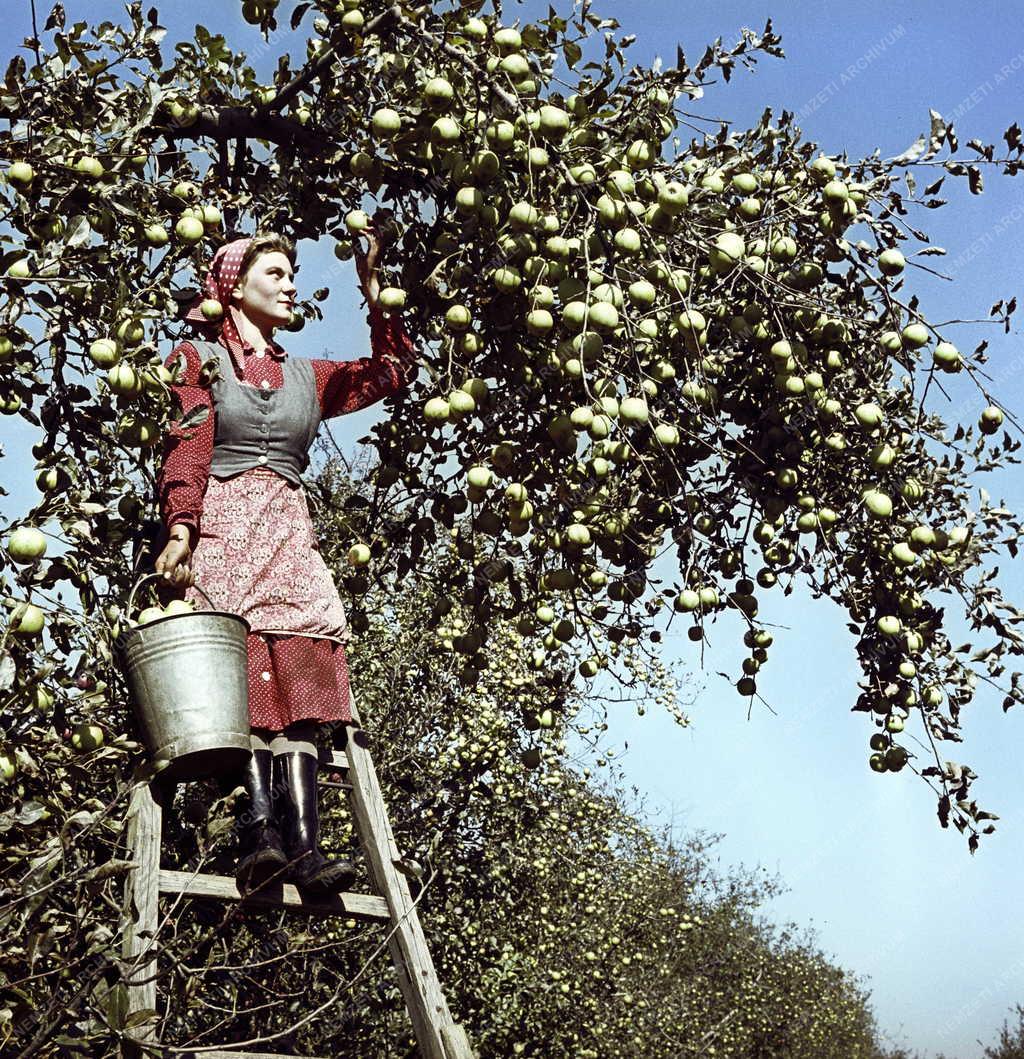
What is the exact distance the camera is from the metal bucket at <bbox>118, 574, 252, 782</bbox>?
9.75ft

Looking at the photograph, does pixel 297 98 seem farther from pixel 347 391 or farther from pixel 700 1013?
pixel 700 1013

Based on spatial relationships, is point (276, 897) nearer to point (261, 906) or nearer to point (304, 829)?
point (261, 906)

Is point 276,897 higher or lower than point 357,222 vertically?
lower

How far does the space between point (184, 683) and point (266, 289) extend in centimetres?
149

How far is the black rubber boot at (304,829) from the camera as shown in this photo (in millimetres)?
3094

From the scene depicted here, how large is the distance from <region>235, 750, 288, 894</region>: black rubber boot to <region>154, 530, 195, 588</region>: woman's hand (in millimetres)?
535

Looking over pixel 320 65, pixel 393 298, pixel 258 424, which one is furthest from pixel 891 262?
pixel 258 424

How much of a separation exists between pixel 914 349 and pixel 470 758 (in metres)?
5.56

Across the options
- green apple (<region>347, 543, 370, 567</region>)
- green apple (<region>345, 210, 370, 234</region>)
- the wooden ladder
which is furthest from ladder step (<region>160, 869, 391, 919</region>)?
green apple (<region>345, 210, 370, 234</region>)

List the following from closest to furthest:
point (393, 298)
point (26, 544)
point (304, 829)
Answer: point (26, 544), point (304, 829), point (393, 298)

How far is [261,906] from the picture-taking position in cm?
308

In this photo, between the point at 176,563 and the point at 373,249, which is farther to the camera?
the point at 373,249

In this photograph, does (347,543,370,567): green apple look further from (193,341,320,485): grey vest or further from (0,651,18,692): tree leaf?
(0,651,18,692): tree leaf

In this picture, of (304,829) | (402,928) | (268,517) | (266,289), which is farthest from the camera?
(266,289)
